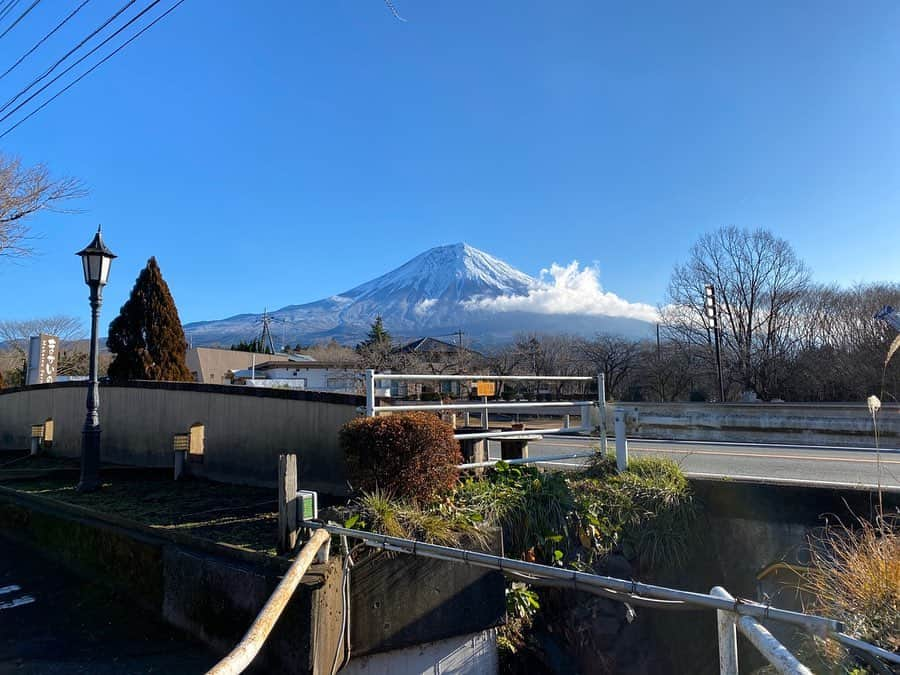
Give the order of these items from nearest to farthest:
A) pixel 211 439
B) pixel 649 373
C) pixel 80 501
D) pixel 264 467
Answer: pixel 80 501
pixel 264 467
pixel 211 439
pixel 649 373

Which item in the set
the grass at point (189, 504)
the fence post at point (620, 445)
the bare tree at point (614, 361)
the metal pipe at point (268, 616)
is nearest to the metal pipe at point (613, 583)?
the metal pipe at point (268, 616)

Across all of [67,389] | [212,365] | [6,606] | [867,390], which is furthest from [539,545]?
[212,365]

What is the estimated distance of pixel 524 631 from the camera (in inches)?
204

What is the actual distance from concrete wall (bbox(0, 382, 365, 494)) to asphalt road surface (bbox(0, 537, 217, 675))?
8.30ft

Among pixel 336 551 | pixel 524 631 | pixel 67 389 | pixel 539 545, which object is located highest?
pixel 67 389

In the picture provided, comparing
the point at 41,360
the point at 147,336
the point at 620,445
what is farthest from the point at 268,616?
the point at 41,360

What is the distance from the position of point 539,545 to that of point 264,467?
4.69m

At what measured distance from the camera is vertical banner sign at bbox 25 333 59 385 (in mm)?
21391

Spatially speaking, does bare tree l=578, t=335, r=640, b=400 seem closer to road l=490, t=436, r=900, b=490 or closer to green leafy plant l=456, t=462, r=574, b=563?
road l=490, t=436, r=900, b=490

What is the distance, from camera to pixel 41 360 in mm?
21406

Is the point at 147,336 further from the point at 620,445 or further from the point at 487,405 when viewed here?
the point at 620,445

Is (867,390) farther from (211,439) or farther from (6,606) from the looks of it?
(6,606)

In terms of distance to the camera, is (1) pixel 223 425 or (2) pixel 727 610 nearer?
(2) pixel 727 610

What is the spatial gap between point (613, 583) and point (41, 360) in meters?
24.9
